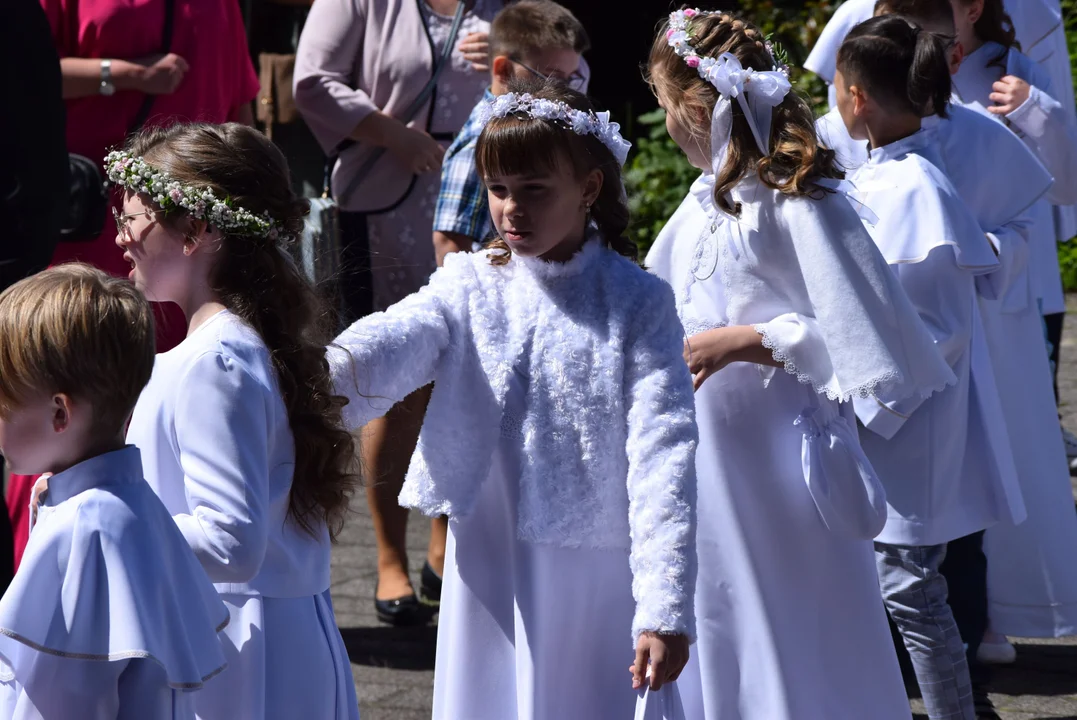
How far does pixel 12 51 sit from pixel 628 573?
213cm

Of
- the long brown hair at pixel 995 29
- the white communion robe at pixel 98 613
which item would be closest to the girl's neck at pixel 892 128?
the long brown hair at pixel 995 29

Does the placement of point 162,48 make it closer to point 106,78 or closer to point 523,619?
point 106,78

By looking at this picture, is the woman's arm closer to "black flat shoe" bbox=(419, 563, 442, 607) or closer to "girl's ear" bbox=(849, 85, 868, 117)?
"black flat shoe" bbox=(419, 563, 442, 607)

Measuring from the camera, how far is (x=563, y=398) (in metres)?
2.74

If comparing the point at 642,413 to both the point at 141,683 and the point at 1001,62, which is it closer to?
the point at 141,683

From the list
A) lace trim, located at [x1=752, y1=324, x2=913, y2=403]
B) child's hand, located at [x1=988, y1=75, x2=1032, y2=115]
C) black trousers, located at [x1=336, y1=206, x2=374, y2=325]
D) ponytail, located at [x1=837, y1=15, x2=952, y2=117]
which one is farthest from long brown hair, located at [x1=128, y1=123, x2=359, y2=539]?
child's hand, located at [x1=988, y1=75, x2=1032, y2=115]

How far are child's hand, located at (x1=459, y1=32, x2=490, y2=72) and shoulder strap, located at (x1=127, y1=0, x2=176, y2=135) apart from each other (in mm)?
1021

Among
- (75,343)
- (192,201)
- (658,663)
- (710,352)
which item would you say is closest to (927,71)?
(710,352)

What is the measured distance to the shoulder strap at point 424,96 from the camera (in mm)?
5023

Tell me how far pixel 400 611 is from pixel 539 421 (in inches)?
87.3

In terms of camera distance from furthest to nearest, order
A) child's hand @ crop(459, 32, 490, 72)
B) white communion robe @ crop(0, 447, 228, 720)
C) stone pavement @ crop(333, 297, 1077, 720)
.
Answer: child's hand @ crop(459, 32, 490, 72) < stone pavement @ crop(333, 297, 1077, 720) < white communion robe @ crop(0, 447, 228, 720)

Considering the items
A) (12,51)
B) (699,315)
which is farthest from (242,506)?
(12,51)

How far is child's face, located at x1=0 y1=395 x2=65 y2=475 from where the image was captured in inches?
78.5

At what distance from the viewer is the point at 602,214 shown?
2.94 m
